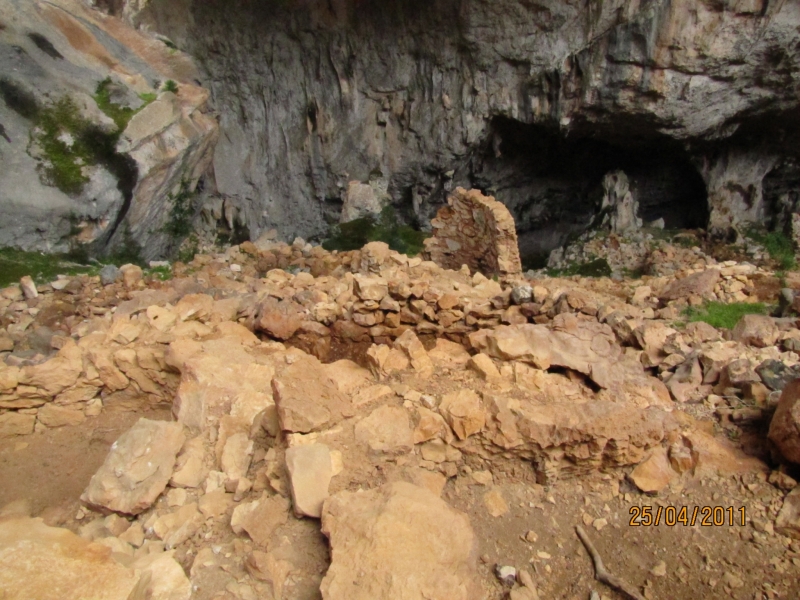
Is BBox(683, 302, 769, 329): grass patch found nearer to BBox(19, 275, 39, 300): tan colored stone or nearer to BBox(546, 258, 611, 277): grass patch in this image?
BBox(546, 258, 611, 277): grass patch

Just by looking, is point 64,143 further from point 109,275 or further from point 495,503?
point 495,503

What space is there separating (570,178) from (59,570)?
1549 cm

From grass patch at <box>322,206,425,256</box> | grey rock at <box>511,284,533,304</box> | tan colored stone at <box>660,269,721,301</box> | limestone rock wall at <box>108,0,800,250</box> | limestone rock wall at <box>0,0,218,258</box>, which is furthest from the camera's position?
grass patch at <box>322,206,425,256</box>

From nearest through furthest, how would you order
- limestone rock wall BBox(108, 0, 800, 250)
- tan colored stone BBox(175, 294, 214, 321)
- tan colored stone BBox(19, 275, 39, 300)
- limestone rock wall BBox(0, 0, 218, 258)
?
tan colored stone BBox(175, 294, 214, 321), tan colored stone BBox(19, 275, 39, 300), limestone rock wall BBox(0, 0, 218, 258), limestone rock wall BBox(108, 0, 800, 250)

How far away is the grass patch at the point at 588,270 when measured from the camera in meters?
12.3

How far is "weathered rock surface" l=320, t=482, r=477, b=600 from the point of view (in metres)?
2.04

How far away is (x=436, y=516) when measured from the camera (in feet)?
7.68

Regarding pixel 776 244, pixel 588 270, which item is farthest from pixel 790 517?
pixel 776 244

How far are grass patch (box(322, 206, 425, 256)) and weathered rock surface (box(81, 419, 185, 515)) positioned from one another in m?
10.5

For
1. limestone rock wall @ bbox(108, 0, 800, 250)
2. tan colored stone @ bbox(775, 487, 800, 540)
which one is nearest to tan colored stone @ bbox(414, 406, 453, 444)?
tan colored stone @ bbox(775, 487, 800, 540)

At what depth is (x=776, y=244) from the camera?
1173 centimetres

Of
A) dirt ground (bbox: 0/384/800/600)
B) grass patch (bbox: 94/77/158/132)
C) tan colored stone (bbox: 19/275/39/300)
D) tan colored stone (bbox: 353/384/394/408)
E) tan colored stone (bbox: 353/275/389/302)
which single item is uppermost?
grass patch (bbox: 94/77/158/132)

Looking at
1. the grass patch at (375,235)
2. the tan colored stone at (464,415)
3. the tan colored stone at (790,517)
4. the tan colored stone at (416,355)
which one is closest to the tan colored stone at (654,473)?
the tan colored stone at (790,517)

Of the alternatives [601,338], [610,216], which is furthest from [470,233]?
Answer: [610,216]
